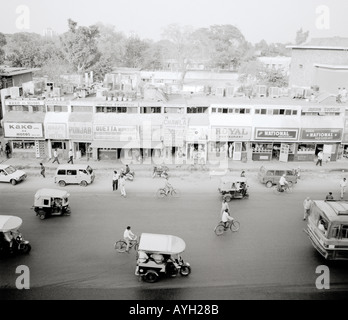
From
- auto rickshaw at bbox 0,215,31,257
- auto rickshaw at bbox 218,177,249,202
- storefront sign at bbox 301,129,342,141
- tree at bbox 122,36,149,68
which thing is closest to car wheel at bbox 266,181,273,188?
auto rickshaw at bbox 218,177,249,202

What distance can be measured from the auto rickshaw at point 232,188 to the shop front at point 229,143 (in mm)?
7901

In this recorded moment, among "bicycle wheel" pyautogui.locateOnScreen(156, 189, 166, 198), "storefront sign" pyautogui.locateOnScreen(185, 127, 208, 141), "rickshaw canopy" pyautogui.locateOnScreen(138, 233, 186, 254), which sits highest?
"storefront sign" pyautogui.locateOnScreen(185, 127, 208, 141)

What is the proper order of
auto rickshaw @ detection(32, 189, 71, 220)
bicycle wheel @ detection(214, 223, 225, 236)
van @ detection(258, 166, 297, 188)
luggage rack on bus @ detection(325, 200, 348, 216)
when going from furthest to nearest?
van @ detection(258, 166, 297, 188) < auto rickshaw @ detection(32, 189, 71, 220) < bicycle wheel @ detection(214, 223, 225, 236) < luggage rack on bus @ detection(325, 200, 348, 216)

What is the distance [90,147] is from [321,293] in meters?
21.2

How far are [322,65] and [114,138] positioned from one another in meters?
27.2

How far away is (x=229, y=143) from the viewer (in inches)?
1241

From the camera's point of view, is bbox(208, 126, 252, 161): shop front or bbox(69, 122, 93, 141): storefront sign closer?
bbox(69, 122, 93, 141): storefront sign

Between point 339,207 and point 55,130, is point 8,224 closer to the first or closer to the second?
point 339,207

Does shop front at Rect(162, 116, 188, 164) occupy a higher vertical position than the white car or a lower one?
higher

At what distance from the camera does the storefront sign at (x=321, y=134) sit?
30750mm

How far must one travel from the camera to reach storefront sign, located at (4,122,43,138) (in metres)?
29.8

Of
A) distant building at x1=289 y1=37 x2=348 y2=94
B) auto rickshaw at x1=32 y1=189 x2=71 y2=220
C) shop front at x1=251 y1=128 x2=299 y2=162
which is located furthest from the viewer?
distant building at x1=289 y1=37 x2=348 y2=94

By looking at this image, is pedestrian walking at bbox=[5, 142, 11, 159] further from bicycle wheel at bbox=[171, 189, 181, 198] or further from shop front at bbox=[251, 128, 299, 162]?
shop front at bbox=[251, 128, 299, 162]
